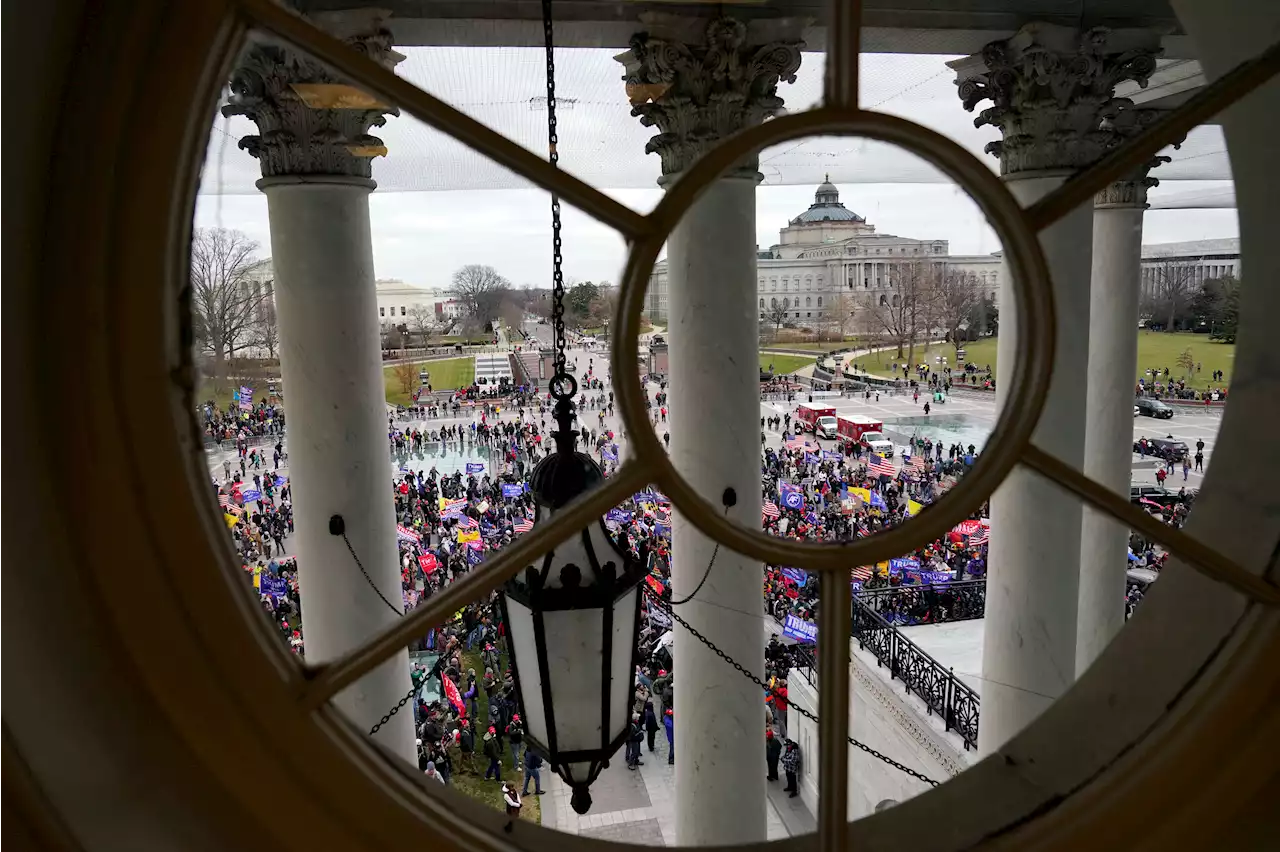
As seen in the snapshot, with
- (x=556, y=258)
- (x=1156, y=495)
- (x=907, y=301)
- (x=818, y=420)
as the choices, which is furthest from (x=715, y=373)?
(x=818, y=420)

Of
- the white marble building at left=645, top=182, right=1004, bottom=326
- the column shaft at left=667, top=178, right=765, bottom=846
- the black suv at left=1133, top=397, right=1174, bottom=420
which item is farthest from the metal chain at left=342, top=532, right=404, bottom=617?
the black suv at left=1133, top=397, right=1174, bottom=420

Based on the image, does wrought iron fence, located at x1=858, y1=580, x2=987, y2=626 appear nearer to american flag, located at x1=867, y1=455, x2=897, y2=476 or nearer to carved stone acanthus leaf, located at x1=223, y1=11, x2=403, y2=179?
american flag, located at x1=867, y1=455, x2=897, y2=476

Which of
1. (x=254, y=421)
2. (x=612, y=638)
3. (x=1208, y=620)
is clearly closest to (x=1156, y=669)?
(x=1208, y=620)

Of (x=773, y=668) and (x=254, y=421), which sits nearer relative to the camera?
(x=773, y=668)

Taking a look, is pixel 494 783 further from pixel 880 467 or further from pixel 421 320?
pixel 880 467

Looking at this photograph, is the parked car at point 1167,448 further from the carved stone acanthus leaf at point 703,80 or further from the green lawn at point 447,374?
the carved stone acanthus leaf at point 703,80

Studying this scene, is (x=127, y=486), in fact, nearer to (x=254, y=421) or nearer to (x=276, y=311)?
(x=276, y=311)
